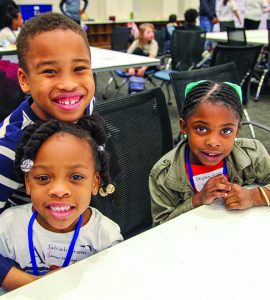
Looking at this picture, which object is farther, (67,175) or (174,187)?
(174,187)

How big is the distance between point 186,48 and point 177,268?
3.87 metres

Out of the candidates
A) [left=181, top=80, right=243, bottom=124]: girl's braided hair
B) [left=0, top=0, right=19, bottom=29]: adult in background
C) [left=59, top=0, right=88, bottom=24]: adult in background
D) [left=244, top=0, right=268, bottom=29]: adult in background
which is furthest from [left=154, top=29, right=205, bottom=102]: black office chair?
[left=244, top=0, right=268, bottom=29]: adult in background

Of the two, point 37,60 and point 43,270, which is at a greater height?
point 37,60

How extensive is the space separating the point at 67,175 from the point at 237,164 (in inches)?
26.5

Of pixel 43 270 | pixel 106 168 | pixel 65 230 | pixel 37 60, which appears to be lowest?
pixel 43 270

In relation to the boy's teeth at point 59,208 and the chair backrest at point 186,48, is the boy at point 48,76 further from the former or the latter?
the chair backrest at point 186,48

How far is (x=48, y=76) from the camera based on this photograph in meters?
1.01

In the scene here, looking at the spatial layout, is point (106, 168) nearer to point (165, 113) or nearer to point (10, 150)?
point (10, 150)

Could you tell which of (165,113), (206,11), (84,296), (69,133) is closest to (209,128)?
(165,113)

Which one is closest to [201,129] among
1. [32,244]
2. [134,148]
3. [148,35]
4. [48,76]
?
[134,148]

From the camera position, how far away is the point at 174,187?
1335mm

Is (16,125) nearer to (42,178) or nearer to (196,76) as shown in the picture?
(42,178)

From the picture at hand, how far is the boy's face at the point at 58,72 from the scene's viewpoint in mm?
996

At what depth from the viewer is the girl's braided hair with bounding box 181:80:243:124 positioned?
4.30 ft
